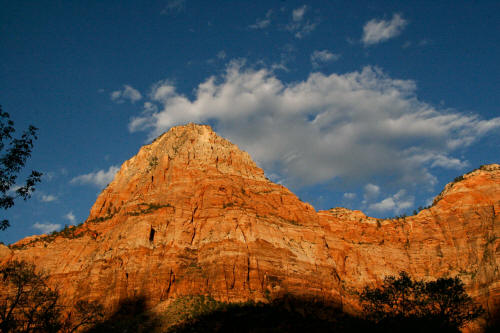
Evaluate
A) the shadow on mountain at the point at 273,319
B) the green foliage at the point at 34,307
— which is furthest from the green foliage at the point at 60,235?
the shadow on mountain at the point at 273,319

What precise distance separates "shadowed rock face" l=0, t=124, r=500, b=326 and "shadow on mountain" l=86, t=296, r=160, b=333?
4.92 feet

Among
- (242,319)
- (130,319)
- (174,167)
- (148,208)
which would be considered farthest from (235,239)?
(174,167)

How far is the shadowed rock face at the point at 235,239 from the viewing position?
76875 millimetres

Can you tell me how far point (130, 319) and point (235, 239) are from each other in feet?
73.6

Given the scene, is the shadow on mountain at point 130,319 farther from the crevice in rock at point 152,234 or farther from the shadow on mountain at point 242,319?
the crevice in rock at point 152,234

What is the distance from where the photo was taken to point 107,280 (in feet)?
250

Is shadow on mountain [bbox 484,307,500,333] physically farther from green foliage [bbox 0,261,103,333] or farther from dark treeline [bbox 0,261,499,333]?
green foliage [bbox 0,261,103,333]

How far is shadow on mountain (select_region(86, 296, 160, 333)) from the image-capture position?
65.2m

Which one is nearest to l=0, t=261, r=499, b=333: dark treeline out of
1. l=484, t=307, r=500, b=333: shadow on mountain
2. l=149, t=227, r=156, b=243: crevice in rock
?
l=149, t=227, r=156, b=243: crevice in rock

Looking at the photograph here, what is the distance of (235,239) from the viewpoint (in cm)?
8194

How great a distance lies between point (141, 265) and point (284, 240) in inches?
1068

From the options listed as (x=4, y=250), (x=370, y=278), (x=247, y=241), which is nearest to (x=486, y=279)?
(x=370, y=278)

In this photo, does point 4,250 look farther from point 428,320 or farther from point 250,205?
point 428,320

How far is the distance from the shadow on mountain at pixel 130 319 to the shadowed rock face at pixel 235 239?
150 cm
